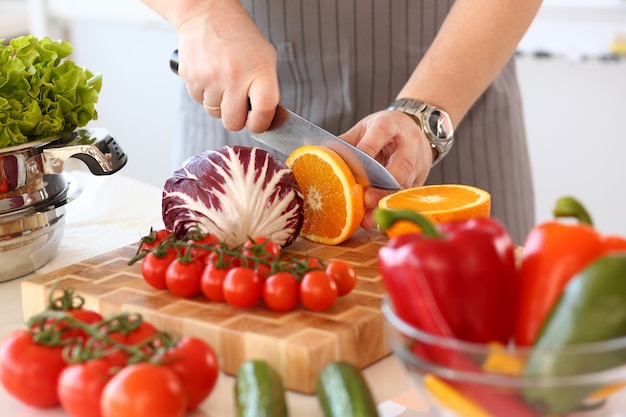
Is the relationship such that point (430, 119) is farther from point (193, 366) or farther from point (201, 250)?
point (193, 366)

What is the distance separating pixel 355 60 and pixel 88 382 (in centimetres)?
114

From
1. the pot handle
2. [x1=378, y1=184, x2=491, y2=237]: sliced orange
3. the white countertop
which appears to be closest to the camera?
the white countertop

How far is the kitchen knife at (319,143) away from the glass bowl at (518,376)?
0.59 m

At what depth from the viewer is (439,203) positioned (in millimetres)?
1265

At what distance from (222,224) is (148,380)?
0.49m

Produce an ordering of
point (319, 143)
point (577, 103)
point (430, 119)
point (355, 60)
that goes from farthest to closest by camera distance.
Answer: point (577, 103) < point (355, 60) < point (430, 119) < point (319, 143)

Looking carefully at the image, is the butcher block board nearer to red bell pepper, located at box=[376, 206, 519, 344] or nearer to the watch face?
red bell pepper, located at box=[376, 206, 519, 344]

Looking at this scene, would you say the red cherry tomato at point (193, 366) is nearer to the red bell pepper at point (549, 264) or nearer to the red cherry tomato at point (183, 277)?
the red cherry tomato at point (183, 277)

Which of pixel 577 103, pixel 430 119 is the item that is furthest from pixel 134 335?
pixel 577 103

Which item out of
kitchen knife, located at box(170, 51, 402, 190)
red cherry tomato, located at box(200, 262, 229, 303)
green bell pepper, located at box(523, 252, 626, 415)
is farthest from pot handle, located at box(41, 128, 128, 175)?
green bell pepper, located at box(523, 252, 626, 415)

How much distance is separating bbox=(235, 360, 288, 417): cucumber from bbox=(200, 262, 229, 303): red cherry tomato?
0.68ft

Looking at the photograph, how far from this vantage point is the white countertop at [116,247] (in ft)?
3.05

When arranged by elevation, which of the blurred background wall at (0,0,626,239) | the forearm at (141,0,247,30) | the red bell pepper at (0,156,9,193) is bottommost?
the blurred background wall at (0,0,626,239)

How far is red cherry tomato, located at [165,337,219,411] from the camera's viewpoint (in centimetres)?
85
